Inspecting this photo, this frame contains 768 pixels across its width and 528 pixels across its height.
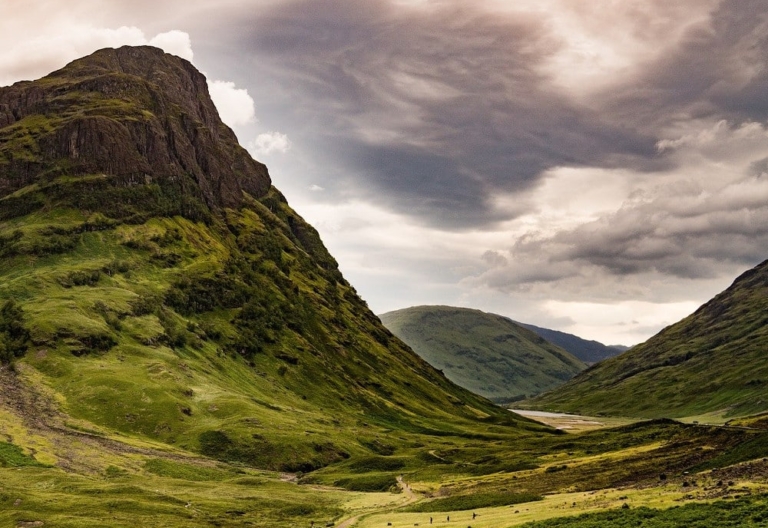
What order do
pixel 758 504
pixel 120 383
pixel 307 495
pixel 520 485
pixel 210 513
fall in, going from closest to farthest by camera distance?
pixel 758 504 → pixel 210 513 → pixel 520 485 → pixel 307 495 → pixel 120 383

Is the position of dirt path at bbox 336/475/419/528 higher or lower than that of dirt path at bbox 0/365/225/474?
lower

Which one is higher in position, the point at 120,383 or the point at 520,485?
the point at 120,383

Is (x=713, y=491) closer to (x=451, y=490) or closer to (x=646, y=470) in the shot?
(x=646, y=470)

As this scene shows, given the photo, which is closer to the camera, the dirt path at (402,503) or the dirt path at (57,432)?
the dirt path at (402,503)

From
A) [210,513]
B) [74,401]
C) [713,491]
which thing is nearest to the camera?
[713,491]

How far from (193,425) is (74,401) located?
118 feet

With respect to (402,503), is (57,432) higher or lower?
higher

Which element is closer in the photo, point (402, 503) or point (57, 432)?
point (402, 503)

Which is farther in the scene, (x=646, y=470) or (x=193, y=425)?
(x=193, y=425)

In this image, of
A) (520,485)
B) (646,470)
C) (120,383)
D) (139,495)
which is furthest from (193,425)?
(646,470)

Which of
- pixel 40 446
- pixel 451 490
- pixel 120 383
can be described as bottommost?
pixel 451 490

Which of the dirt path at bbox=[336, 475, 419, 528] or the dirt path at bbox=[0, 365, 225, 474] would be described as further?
the dirt path at bbox=[0, 365, 225, 474]

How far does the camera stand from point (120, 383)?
19062cm

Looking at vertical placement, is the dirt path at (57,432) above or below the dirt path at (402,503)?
above
